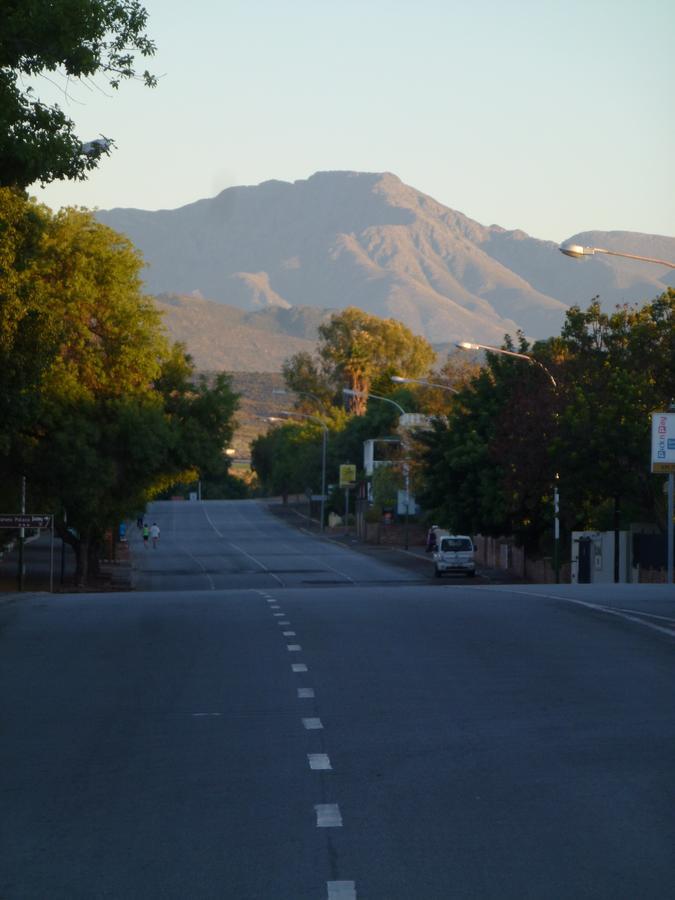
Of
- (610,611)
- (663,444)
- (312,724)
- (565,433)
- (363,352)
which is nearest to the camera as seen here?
(312,724)

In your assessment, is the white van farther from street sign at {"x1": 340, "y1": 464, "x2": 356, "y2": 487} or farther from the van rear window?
street sign at {"x1": 340, "y1": 464, "x2": 356, "y2": 487}

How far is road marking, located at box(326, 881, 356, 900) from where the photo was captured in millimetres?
6887

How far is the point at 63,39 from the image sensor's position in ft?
55.1

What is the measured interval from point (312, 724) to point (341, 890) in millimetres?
4780

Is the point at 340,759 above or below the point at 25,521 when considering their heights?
below

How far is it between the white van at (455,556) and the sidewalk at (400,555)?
1.58 feet

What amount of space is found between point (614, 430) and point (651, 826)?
39.6 meters

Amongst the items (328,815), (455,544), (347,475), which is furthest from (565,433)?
(347,475)

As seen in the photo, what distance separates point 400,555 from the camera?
83.6 metres

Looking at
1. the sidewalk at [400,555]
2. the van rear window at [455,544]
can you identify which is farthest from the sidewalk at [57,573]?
the van rear window at [455,544]

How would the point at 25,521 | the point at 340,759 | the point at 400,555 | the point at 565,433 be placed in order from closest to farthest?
1. the point at 340,759
2. the point at 25,521
3. the point at 565,433
4. the point at 400,555

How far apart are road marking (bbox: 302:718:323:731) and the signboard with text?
2467 cm

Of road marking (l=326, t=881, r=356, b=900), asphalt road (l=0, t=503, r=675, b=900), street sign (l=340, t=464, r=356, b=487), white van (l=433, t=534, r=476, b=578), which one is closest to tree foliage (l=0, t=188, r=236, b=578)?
white van (l=433, t=534, r=476, b=578)

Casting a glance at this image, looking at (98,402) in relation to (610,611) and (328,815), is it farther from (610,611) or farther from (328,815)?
(328,815)
